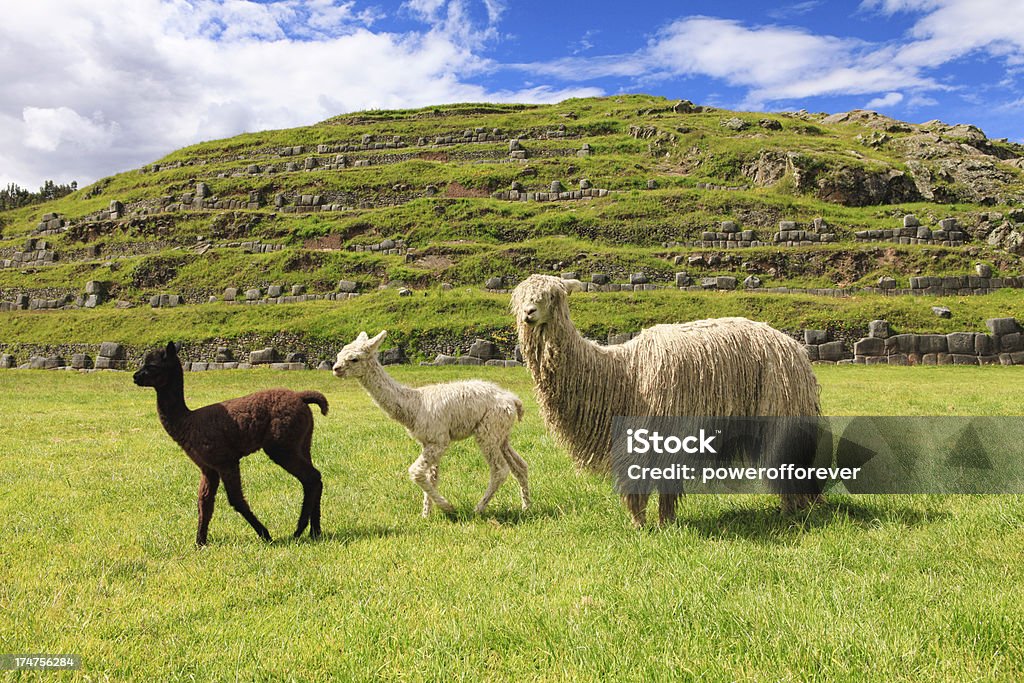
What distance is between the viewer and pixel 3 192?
8419cm

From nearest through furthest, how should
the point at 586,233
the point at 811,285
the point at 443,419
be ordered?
the point at 443,419 < the point at 811,285 < the point at 586,233

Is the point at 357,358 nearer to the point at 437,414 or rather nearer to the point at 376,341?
the point at 376,341

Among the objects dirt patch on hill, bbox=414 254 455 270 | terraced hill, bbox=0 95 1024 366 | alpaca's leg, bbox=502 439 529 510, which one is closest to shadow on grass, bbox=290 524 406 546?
alpaca's leg, bbox=502 439 529 510

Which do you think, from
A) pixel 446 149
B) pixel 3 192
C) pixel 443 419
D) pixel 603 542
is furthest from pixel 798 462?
pixel 3 192

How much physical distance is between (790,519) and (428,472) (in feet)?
12.0

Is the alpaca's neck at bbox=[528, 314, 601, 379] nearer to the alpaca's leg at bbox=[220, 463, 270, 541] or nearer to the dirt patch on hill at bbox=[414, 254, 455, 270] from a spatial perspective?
the alpaca's leg at bbox=[220, 463, 270, 541]

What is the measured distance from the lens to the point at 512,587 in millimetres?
4609

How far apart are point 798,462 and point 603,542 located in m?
2.25

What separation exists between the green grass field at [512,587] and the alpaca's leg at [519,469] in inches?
10.2

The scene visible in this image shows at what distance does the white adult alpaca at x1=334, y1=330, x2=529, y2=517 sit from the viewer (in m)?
6.79

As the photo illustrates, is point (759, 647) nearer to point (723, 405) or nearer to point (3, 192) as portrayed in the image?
point (723, 405)

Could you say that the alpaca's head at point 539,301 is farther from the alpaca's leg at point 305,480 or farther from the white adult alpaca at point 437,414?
the alpaca's leg at point 305,480

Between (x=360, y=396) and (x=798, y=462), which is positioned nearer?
(x=798, y=462)

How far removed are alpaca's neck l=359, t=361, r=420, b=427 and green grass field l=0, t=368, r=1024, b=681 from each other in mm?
1135
